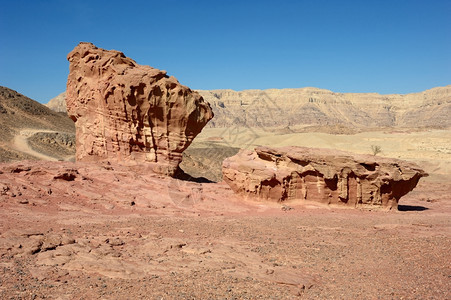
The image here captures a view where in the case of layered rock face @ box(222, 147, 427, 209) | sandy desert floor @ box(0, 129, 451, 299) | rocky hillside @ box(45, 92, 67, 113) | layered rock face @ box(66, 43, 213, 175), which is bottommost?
sandy desert floor @ box(0, 129, 451, 299)

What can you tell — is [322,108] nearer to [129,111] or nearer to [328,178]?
[328,178]

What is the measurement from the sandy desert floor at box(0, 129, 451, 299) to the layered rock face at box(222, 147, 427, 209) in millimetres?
608

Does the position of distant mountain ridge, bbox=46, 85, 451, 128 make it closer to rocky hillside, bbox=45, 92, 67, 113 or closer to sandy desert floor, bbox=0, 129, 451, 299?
rocky hillside, bbox=45, 92, 67, 113

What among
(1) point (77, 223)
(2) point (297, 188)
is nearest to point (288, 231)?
(2) point (297, 188)

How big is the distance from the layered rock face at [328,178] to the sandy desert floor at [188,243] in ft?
1.99

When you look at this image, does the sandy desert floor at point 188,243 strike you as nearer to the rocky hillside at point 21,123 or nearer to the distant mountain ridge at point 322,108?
the rocky hillside at point 21,123

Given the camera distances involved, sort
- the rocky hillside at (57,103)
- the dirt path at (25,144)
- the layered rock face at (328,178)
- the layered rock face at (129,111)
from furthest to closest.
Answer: the rocky hillside at (57,103) → the dirt path at (25,144) → the layered rock face at (129,111) → the layered rock face at (328,178)

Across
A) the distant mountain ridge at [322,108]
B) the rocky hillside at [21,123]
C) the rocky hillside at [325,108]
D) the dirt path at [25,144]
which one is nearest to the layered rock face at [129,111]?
the rocky hillside at [21,123]

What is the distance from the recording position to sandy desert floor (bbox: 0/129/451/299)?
6.30m

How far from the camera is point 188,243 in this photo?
8.91 meters

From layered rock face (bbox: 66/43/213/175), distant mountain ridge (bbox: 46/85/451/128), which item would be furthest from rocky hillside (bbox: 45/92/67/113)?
layered rock face (bbox: 66/43/213/175)

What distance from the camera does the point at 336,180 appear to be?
15.1 metres

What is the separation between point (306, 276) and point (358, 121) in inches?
5877

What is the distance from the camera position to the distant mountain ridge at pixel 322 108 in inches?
5340
